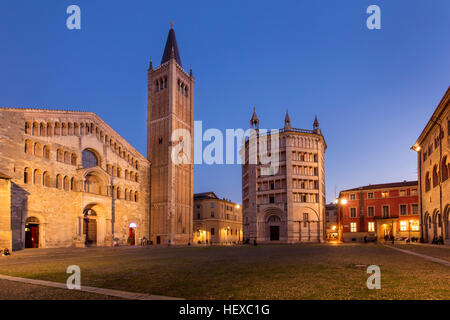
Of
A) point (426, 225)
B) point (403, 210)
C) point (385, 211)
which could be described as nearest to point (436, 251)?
point (426, 225)

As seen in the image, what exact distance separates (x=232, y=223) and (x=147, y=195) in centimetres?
4781

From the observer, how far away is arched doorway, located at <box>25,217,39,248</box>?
36656 mm

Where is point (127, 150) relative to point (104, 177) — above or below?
above

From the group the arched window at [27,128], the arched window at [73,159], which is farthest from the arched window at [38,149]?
the arched window at [73,159]

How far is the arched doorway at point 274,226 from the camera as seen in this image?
65.8 m

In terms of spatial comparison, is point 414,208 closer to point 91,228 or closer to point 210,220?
point 210,220

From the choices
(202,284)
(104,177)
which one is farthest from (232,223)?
(202,284)

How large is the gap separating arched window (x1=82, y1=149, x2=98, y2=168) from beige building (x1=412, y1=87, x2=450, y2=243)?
42.9 meters

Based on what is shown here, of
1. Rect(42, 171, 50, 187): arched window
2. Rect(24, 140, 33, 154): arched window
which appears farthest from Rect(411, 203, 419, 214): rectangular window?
Rect(24, 140, 33, 154): arched window

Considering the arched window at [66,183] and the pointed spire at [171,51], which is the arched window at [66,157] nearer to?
the arched window at [66,183]

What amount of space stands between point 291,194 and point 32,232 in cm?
4342
